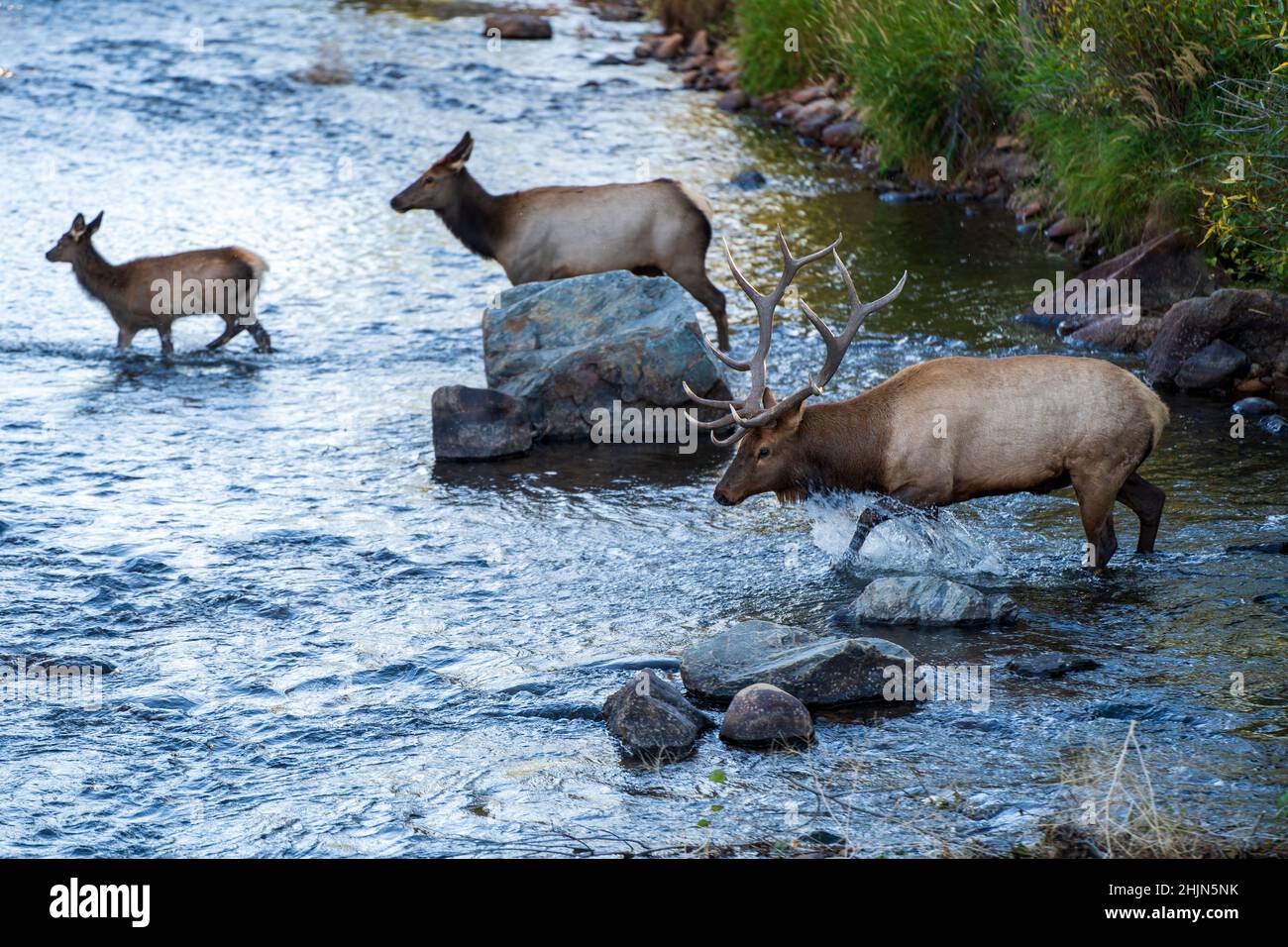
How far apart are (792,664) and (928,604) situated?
1.12 metres

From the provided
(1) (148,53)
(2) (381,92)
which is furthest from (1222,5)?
(1) (148,53)

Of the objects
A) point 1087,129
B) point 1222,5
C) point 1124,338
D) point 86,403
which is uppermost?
point 1222,5

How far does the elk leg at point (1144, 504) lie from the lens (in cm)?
796

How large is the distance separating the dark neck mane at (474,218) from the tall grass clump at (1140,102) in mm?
5209

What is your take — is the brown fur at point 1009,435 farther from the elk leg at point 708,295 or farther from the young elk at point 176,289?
the young elk at point 176,289

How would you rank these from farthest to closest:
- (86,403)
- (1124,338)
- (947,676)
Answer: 1. (1124,338)
2. (86,403)
3. (947,676)

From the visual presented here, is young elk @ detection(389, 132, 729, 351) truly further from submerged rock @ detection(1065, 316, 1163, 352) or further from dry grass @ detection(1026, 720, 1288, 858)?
dry grass @ detection(1026, 720, 1288, 858)

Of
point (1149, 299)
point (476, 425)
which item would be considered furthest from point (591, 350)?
point (1149, 299)

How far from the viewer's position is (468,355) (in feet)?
→ 39.5

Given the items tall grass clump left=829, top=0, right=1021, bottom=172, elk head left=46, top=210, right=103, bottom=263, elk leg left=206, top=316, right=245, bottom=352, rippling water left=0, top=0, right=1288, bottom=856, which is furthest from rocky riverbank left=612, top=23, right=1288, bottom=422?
elk head left=46, top=210, right=103, bottom=263

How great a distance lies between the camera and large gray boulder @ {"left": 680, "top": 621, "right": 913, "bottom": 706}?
6.39 metres

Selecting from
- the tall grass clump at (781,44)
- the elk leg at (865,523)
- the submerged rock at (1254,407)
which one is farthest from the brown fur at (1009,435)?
the tall grass clump at (781,44)

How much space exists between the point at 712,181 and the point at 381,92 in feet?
22.1

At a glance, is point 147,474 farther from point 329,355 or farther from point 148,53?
point 148,53
